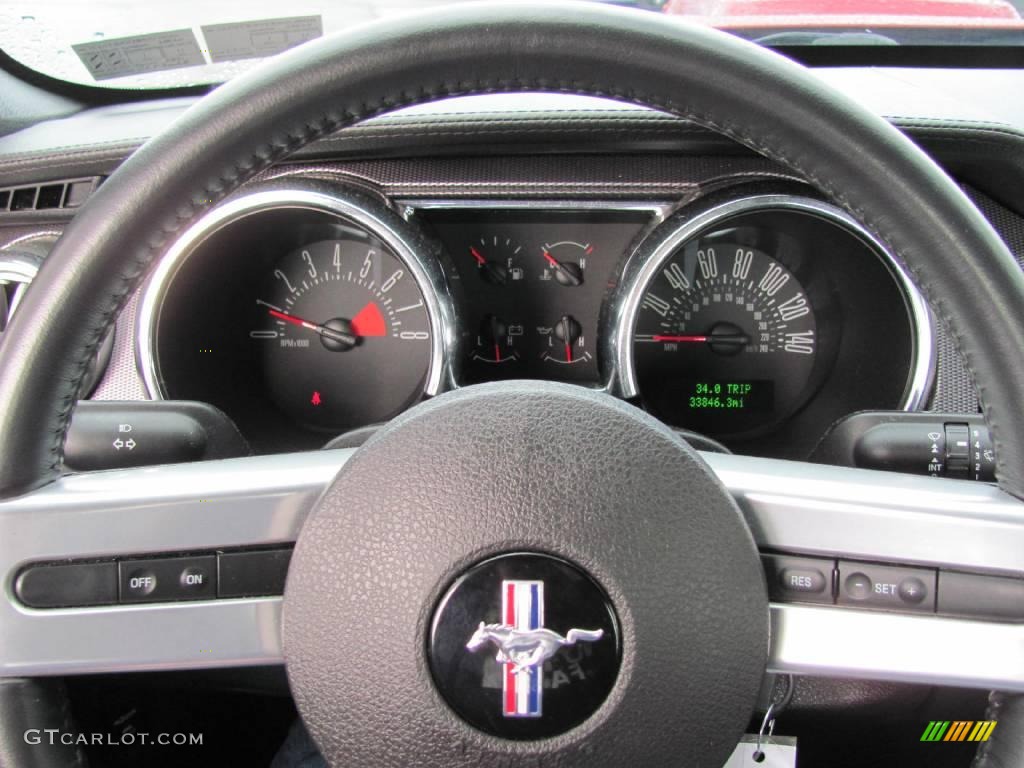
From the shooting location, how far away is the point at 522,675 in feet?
2.94

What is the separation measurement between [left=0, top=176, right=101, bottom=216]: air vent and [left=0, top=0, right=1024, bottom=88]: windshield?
426 mm

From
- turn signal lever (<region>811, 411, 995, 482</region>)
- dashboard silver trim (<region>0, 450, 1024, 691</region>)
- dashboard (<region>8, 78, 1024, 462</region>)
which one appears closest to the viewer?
dashboard silver trim (<region>0, 450, 1024, 691</region>)

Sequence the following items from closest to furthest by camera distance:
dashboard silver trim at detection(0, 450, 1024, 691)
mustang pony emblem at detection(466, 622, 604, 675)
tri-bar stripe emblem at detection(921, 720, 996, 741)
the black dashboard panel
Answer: mustang pony emblem at detection(466, 622, 604, 675) → dashboard silver trim at detection(0, 450, 1024, 691) → tri-bar stripe emblem at detection(921, 720, 996, 741) → the black dashboard panel

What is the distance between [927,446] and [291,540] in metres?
1.10

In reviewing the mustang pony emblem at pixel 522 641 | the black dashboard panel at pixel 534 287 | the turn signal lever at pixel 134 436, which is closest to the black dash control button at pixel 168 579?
the mustang pony emblem at pixel 522 641

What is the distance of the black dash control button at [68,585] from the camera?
1.04 meters

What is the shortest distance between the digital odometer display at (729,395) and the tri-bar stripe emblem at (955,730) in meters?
0.93

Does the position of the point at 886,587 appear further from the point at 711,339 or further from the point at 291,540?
the point at 711,339

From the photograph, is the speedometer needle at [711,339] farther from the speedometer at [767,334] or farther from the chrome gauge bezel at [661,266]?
the chrome gauge bezel at [661,266]

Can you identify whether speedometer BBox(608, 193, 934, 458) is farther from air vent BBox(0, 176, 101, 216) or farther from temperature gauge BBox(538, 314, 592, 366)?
air vent BBox(0, 176, 101, 216)

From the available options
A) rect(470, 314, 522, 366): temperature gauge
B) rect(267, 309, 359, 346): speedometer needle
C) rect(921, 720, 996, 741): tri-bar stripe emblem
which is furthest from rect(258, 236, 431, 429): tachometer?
rect(921, 720, 996, 741): tri-bar stripe emblem

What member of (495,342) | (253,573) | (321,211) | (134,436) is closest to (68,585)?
(253,573)

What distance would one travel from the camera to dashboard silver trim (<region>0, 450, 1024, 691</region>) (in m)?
1.01

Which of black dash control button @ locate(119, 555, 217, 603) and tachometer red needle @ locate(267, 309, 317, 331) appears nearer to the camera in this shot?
black dash control button @ locate(119, 555, 217, 603)
